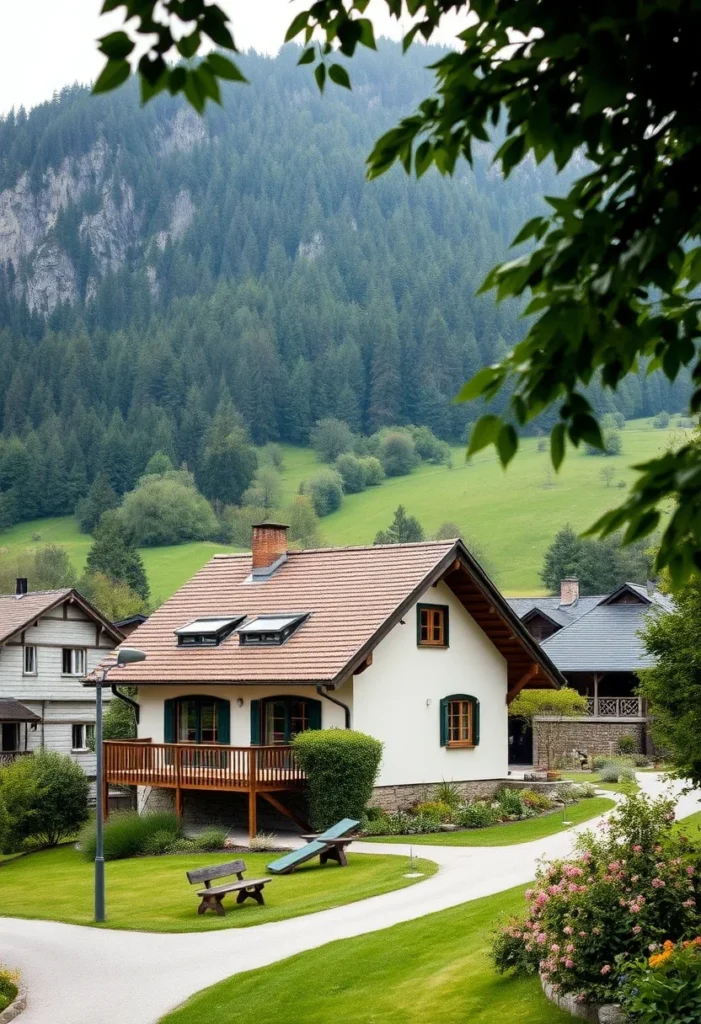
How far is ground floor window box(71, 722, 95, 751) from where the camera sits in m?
48.6

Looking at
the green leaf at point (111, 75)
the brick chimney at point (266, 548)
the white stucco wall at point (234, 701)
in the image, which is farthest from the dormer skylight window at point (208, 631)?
the green leaf at point (111, 75)

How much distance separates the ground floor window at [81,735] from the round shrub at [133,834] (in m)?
17.9

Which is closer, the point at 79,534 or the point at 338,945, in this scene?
the point at 338,945

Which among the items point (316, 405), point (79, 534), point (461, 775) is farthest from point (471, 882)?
point (316, 405)

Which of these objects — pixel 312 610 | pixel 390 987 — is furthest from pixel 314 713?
pixel 390 987

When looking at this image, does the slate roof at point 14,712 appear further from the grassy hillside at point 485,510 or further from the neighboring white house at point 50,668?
the grassy hillside at point 485,510

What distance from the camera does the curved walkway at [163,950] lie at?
1553 cm

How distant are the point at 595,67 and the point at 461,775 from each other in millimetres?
29437

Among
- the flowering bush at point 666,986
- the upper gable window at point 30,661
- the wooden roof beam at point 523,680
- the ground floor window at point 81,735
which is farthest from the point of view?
the ground floor window at point 81,735

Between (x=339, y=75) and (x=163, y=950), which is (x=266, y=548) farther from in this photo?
(x=339, y=75)

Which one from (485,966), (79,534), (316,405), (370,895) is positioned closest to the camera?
(485,966)

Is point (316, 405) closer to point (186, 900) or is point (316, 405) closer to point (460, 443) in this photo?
point (460, 443)

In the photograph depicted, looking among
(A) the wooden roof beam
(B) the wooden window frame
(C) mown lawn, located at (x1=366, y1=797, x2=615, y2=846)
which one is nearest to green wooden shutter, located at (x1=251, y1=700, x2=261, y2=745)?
(C) mown lawn, located at (x1=366, y1=797, x2=615, y2=846)

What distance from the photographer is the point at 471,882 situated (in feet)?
71.4
